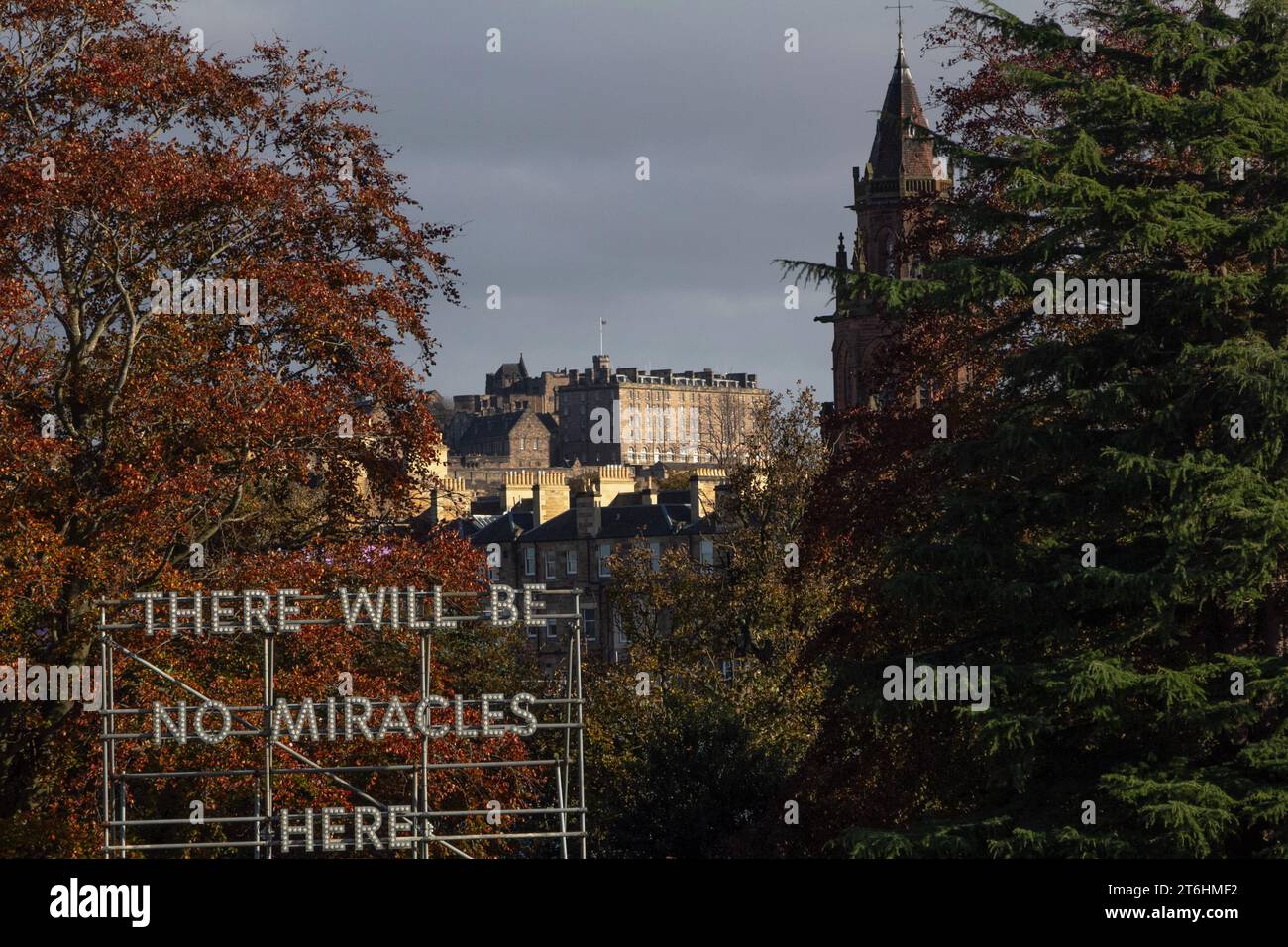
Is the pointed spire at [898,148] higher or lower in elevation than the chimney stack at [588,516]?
higher

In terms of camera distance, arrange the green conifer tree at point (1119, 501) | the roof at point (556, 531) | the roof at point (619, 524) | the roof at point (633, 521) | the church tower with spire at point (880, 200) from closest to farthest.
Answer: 1. the green conifer tree at point (1119, 501)
2. the church tower with spire at point (880, 200)
3. the roof at point (633, 521)
4. the roof at point (619, 524)
5. the roof at point (556, 531)

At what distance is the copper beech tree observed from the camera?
27.0m

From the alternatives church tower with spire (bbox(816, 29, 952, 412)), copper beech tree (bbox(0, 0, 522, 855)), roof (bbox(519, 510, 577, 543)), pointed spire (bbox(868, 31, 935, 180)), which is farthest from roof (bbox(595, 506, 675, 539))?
copper beech tree (bbox(0, 0, 522, 855))

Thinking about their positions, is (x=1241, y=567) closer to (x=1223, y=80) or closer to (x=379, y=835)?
(x=1223, y=80)

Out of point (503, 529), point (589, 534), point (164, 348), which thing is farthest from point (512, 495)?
point (164, 348)

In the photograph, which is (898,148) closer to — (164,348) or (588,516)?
(588,516)

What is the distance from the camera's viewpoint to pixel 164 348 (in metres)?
28.6

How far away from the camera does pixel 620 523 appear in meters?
101

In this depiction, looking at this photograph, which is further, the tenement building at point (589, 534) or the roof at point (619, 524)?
the roof at point (619, 524)

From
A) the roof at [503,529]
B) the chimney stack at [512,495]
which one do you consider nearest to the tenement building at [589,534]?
the roof at [503,529]

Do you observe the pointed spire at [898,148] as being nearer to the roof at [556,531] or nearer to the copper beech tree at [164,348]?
the roof at [556,531]

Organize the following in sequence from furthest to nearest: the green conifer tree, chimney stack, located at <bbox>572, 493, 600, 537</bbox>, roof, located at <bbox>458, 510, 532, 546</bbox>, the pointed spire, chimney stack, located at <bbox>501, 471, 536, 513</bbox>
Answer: chimney stack, located at <bbox>501, 471, 536, 513</bbox> → roof, located at <bbox>458, 510, 532, 546</bbox> → chimney stack, located at <bbox>572, 493, 600, 537</bbox> → the pointed spire → the green conifer tree

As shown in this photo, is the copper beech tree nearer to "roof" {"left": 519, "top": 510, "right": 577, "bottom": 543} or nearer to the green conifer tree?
the green conifer tree

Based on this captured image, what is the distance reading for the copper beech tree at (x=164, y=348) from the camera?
88.5 feet
